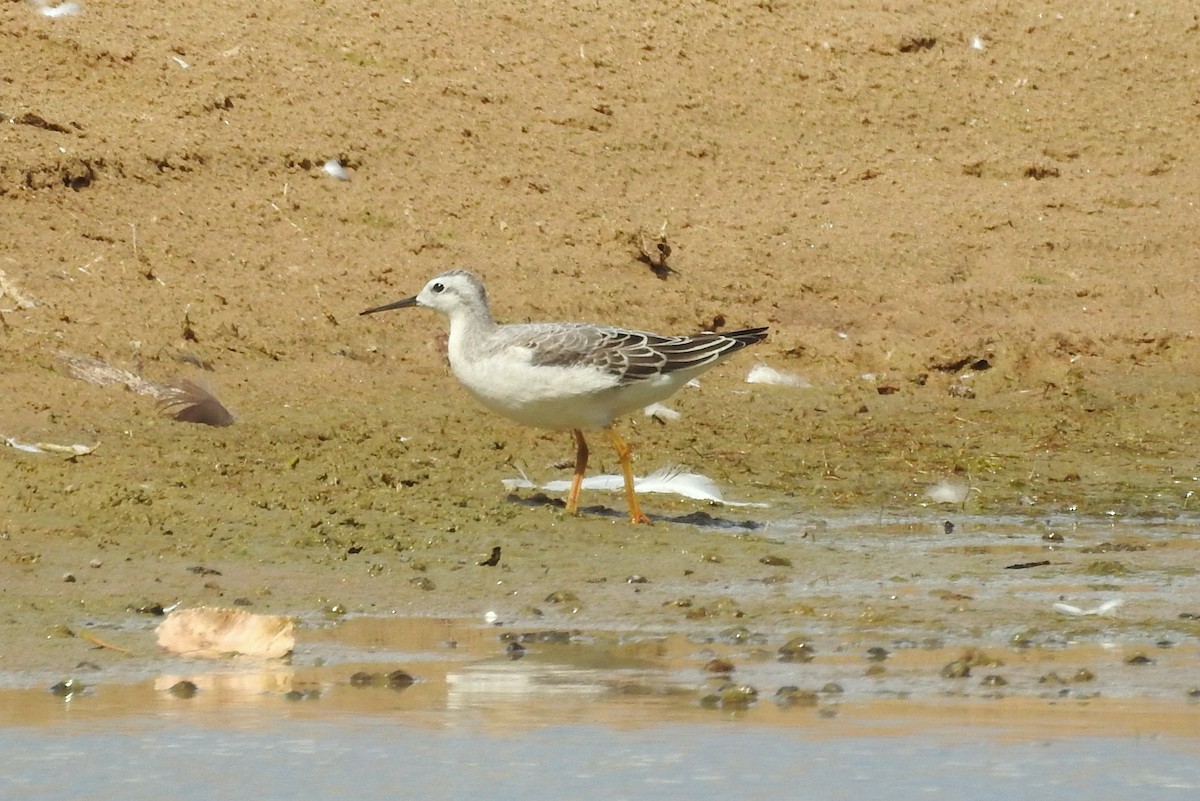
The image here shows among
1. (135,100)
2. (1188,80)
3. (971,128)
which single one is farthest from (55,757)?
(1188,80)

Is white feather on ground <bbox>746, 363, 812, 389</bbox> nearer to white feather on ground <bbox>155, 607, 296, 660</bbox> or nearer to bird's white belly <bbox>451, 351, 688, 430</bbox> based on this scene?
bird's white belly <bbox>451, 351, 688, 430</bbox>

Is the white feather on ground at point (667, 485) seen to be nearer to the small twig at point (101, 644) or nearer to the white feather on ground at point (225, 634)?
the white feather on ground at point (225, 634)

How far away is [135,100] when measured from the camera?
1240 centimetres

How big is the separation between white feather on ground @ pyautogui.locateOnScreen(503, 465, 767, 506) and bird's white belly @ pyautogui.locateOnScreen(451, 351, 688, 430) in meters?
0.34

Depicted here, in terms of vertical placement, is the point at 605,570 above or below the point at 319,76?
below

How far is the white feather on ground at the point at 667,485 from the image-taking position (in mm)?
9562

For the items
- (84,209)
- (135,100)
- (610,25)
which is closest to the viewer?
(84,209)

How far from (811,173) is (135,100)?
4.45 metres

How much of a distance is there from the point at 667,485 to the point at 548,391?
872 millimetres

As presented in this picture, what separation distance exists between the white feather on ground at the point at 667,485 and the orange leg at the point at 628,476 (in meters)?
0.18

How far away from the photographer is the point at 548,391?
9.08 m

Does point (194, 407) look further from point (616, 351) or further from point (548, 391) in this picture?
point (616, 351)

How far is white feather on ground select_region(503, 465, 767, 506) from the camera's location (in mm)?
9562

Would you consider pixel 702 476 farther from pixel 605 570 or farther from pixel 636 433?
pixel 605 570
